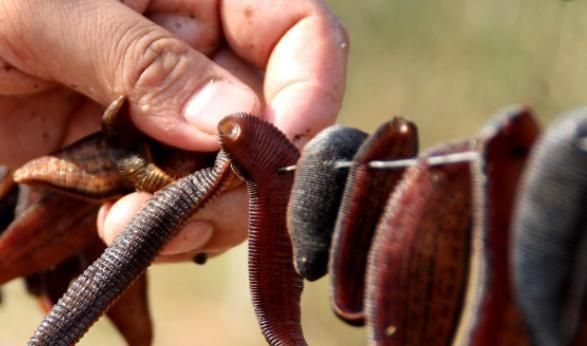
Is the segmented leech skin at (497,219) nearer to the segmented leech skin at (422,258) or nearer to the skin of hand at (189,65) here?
the segmented leech skin at (422,258)

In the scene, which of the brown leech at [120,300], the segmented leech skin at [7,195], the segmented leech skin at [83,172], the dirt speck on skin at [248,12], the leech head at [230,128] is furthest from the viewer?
the brown leech at [120,300]

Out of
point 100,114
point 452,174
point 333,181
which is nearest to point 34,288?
point 100,114

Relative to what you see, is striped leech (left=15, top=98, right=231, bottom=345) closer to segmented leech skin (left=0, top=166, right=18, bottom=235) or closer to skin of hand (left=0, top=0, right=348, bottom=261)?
skin of hand (left=0, top=0, right=348, bottom=261)

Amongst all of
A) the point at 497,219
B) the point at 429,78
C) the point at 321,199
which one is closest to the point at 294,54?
the point at 321,199

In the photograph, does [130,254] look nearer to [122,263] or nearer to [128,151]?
[122,263]

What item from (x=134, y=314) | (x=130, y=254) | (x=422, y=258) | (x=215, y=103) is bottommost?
(x=134, y=314)

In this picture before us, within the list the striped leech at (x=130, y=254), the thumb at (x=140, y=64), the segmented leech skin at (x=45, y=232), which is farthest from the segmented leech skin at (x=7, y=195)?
the striped leech at (x=130, y=254)

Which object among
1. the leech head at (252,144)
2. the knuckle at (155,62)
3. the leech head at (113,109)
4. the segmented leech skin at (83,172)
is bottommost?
the segmented leech skin at (83,172)
